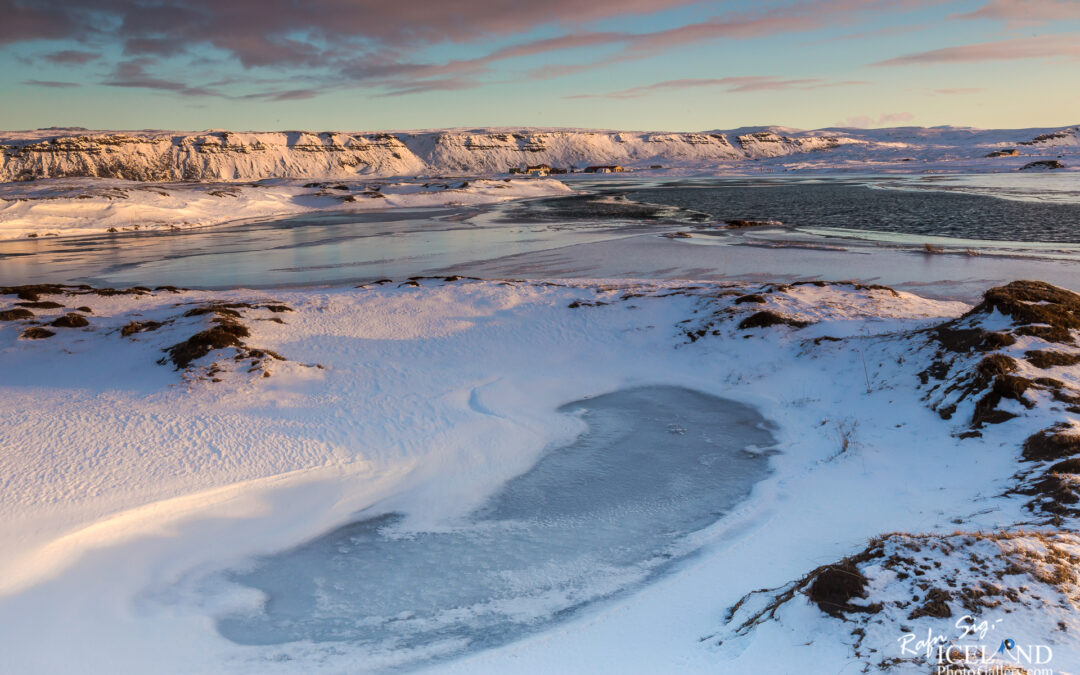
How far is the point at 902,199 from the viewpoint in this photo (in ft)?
163

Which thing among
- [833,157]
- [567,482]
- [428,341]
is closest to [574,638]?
[567,482]

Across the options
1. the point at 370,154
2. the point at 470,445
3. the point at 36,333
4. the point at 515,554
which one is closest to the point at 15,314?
the point at 36,333

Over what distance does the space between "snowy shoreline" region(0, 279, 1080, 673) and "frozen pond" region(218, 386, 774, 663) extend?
0.84ft

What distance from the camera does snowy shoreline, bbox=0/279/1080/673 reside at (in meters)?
5.41

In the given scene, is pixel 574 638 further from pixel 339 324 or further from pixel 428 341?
pixel 339 324

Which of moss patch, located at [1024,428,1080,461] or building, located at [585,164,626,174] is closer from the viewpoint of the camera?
moss patch, located at [1024,428,1080,461]

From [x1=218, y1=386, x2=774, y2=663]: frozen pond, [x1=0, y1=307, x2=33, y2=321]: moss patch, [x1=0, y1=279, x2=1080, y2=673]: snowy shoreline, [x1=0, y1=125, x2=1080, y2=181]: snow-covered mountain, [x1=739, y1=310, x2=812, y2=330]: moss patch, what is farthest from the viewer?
[x1=0, y1=125, x2=1080, y2=181]: snow-covered mountain

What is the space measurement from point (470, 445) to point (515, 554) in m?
3.13

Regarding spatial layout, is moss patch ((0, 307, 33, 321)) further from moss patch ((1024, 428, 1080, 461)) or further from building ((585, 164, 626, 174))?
building ((585, 164, 626, 174))

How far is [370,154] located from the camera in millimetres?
150250

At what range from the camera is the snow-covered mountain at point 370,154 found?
4518 inches

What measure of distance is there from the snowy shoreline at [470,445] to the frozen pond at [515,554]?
256 mm

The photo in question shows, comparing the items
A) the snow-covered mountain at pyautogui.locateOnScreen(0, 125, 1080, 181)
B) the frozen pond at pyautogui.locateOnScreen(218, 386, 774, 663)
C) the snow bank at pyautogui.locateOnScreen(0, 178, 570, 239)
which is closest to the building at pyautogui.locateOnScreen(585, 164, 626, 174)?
the snow-covered mountain at pyautogui.locateOnScreen(0, 125, 1080, 181)

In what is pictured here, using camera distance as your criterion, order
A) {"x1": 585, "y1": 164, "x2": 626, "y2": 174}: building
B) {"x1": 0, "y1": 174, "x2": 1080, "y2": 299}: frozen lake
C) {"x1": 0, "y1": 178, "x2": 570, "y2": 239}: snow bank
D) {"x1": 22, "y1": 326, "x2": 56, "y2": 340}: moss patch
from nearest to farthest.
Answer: {"x1": 22, "y1": 326, "x2": 56, "y2": 340}: moss patch
{"x1": 0, "y1": 174, "x2": 1080, "y2": 299}: frozen lake
{"x1": 0, "y1": 178, "x2": 570, "y2": 239}: snow bank
{"x1": 585, "y1": 164, "x2": 626, "y2": 174}: building
